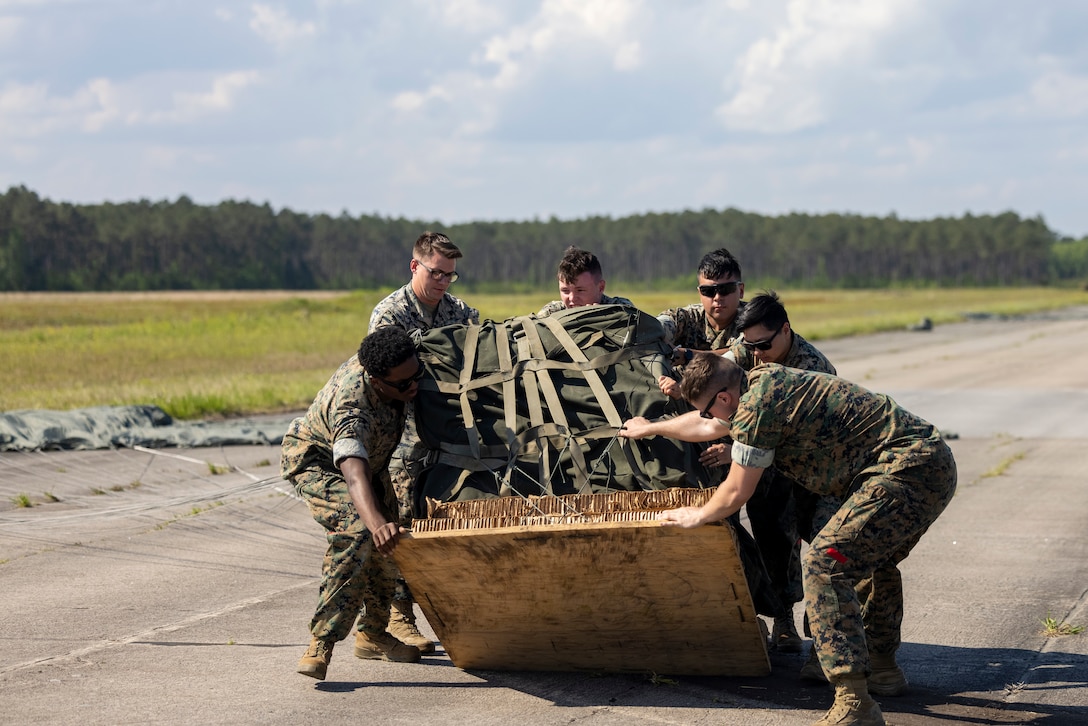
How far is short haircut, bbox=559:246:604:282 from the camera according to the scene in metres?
6.96

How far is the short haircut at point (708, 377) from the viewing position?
5.47 m

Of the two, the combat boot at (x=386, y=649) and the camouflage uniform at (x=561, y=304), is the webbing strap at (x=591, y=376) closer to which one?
the camouflage uniform at (x=561, y=304)

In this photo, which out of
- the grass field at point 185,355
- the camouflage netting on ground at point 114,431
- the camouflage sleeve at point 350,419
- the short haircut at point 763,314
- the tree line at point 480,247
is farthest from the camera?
the tree line at point 480,247

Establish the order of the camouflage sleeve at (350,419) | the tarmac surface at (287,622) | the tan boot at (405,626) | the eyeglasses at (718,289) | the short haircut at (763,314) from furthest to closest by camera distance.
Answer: the tan boot at (405,626), the eyeglasses at (718,289), the short haircut at (763,314), the camouflage sleeve at (350,419), the tarmac surface at (287,622)

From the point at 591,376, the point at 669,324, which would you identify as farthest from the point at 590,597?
the point at 669,324

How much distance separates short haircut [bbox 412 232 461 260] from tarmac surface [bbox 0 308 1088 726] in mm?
2267

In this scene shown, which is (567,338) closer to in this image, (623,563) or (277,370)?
(623,563)

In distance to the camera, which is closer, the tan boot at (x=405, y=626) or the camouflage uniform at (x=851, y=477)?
the camouflage uniform at (x=851, y=477)

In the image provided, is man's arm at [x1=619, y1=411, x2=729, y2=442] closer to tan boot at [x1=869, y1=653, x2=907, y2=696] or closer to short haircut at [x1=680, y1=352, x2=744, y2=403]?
short haircut at [x1=680, y1=352, x2=744, y2=403]

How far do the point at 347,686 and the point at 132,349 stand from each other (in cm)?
3179

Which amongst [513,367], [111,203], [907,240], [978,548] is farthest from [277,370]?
[907,240]

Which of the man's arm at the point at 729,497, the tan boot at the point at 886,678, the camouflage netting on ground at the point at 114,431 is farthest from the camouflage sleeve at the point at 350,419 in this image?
the camouflage netting on ground at the point at 114,431

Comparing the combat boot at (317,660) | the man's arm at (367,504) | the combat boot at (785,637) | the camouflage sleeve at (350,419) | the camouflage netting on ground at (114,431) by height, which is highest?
the camouflage sleeve at (350,419)

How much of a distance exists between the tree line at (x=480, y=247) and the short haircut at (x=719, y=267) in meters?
120
